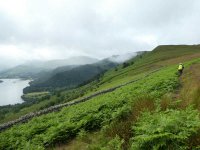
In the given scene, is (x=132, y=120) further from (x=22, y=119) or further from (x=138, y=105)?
(x=22, y=119)

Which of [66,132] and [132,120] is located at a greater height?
[132,120]

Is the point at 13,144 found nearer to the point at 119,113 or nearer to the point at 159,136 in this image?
the point at 119,113

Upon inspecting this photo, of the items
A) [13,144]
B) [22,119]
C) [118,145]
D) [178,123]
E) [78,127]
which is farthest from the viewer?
[22,119]

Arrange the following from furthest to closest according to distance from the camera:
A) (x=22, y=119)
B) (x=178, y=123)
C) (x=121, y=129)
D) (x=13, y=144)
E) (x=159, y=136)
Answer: (x=22, y=119) → (x=13, y=144) → (x=121, y=129) → (x=178, y=123) → (x=159, y=136)

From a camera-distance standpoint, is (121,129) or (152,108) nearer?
(121,129)

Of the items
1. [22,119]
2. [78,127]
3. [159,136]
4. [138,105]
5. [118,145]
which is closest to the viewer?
[159,136]

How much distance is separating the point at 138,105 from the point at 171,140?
13.0ft

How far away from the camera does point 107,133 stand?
334 inches

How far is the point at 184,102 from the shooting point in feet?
29.5

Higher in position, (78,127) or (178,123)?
(178,123)

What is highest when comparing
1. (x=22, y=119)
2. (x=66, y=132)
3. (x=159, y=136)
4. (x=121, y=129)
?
(x=159, y=136)

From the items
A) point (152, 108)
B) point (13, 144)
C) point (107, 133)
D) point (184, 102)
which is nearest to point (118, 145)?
point (107, 133)

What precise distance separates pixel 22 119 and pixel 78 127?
14576mm

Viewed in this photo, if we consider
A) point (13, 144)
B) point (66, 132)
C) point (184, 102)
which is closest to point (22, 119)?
point (13, 144)
